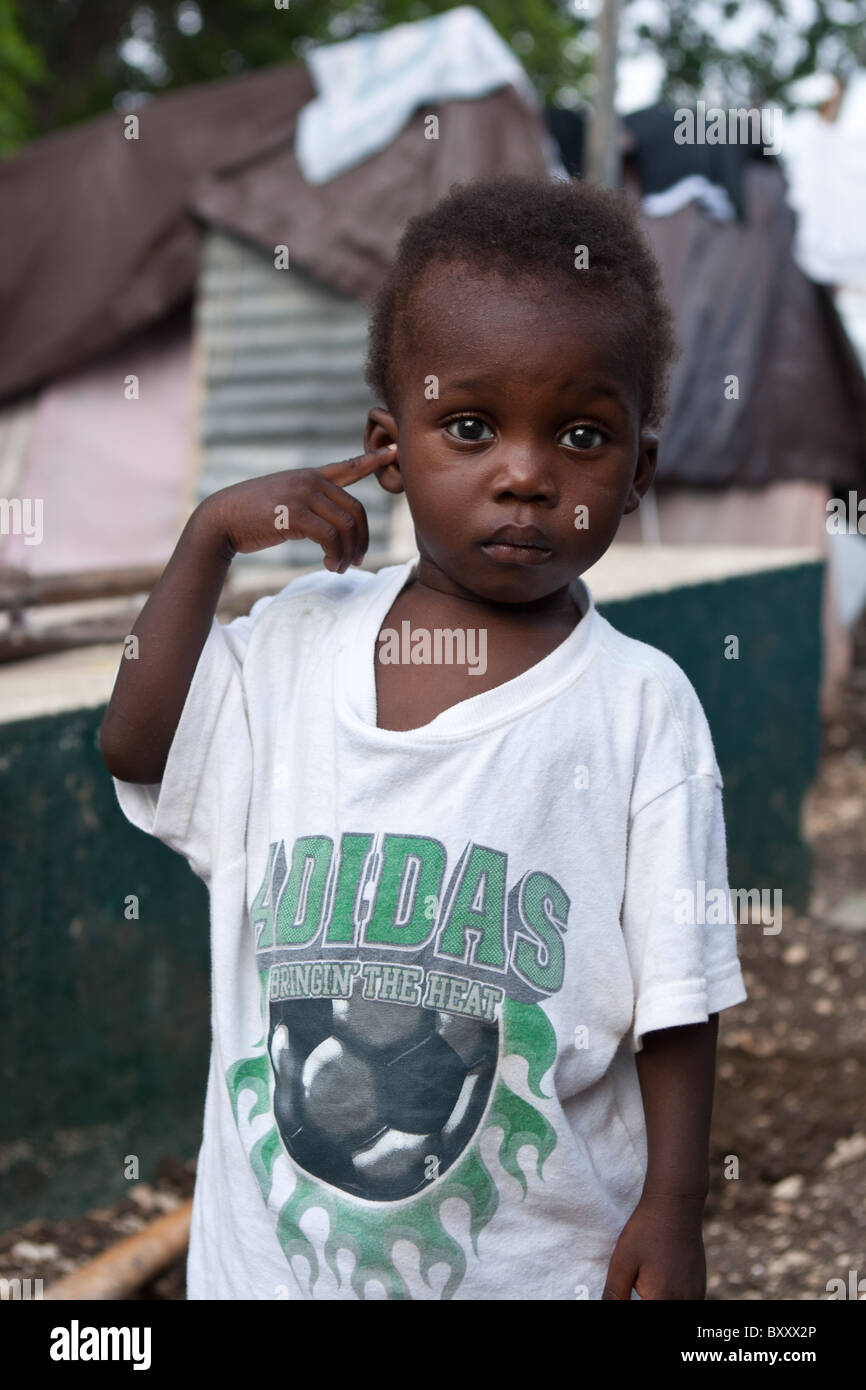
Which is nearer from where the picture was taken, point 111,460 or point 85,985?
point 85,985

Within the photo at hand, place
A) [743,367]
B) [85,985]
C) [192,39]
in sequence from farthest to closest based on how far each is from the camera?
1. [192,39]
2. [743,367]
3. [85,985]

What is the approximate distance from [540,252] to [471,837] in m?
0.56

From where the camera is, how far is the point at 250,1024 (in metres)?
1.41

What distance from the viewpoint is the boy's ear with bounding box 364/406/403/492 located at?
1429 millimetres

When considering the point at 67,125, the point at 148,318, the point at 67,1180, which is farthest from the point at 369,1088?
the point at 67,125

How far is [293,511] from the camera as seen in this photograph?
138 centimetres

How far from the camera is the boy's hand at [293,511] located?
1.37 meters

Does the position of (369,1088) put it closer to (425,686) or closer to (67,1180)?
(425,686)

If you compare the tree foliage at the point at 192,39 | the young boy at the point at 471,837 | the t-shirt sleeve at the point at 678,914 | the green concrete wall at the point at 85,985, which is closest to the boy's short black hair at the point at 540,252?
the young boy at the point at 471,837

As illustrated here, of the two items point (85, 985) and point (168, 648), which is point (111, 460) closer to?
point (85, 985)

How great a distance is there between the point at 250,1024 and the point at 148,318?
6491 millimetres
